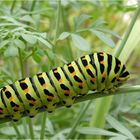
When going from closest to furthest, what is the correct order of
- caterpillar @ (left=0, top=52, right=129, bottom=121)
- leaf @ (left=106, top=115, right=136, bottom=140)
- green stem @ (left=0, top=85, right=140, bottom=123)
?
green stem @ (left=0, top=85, right=140, bottom=123) < caterpillar @ (left=0, top=52, right=129, bottom=121) < leaf @ (left=106, top=115, right=136, bottom=140)

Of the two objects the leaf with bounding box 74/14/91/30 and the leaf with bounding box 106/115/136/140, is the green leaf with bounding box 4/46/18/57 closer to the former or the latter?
the leaf with bounding box 74/14/91/30

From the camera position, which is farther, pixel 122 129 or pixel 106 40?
pixel 122 129

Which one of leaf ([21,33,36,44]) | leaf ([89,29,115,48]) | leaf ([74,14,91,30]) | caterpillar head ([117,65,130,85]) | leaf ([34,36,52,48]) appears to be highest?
leaf ([21,33,36,44])

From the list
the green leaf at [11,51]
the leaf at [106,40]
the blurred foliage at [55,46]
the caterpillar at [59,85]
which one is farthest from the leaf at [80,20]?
the green leaf at [11,51]

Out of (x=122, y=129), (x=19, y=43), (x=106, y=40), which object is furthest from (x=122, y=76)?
(x=19, y=43)

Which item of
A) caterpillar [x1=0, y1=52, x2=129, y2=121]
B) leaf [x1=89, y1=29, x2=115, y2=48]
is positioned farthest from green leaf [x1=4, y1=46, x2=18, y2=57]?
leaf [x1=89, y1=29, x2=115, y2=48]

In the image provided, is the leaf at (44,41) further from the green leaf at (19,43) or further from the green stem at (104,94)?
the green stem at (104,94)

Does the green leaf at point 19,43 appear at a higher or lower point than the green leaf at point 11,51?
higher

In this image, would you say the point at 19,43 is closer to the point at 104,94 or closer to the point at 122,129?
the point at 104,94

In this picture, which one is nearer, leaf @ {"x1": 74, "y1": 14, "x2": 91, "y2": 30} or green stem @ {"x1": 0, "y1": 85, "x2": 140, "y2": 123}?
green stem @ {"x1": 0, "y1": 85, "x2": 140, "y2": 123}
